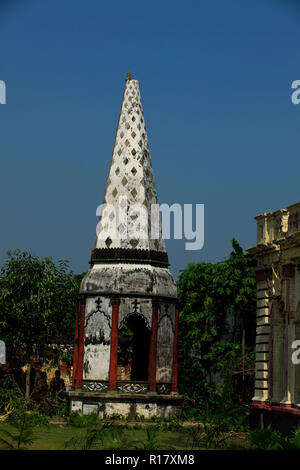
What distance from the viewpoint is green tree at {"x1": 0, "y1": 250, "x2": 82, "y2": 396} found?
30.5 metres

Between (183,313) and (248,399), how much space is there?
7558mm

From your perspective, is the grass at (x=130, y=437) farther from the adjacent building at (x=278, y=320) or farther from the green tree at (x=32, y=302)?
the green tree at (x=32, y=302)

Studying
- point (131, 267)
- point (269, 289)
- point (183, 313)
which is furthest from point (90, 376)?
point (183, 313)

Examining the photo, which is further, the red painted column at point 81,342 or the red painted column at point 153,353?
the red painted column at point 81,342

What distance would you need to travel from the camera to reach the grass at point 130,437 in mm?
19891

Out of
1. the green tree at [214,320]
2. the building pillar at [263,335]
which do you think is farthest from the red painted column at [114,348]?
the green tree at [214,320]

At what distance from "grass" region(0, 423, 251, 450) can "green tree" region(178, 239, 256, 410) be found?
8.96m

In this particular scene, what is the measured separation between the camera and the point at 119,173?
94.4ft

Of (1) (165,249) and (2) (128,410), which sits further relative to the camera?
A: (1) (165,249)

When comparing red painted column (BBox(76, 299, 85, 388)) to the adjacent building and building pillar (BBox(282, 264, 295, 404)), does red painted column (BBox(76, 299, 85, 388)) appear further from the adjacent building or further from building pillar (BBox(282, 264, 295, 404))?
building pillar (BBox(282, 264, 295, 404))

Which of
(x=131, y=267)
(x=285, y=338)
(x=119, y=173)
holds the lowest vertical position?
(x=285, y=338)

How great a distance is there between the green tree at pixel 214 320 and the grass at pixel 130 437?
8963 mm
